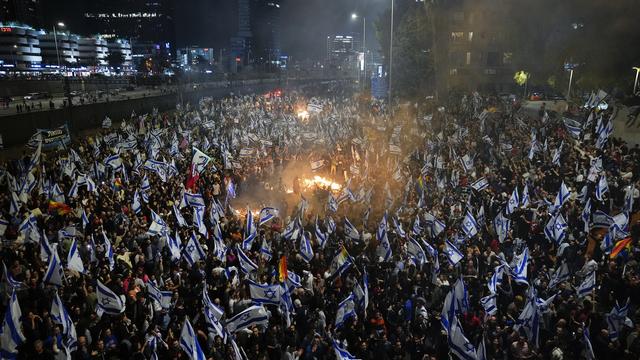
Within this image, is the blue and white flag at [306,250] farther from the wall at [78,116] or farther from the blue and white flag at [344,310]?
the wall at [78,116]

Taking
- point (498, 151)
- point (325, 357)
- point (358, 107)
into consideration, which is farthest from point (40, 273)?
point (358, 107)

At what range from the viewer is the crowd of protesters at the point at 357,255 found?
843 cm

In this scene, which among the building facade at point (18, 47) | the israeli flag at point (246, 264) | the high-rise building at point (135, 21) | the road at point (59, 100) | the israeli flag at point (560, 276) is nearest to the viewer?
the israeli flag at point (560, 276)

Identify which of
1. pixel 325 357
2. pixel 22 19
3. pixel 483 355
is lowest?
pixel 325 357

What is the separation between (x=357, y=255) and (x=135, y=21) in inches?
6972

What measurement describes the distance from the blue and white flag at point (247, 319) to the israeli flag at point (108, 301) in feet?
7.25

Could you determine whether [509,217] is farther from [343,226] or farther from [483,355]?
[483,355]

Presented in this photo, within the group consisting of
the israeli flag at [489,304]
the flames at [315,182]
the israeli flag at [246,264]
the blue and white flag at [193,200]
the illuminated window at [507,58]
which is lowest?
the flames at [315,182]

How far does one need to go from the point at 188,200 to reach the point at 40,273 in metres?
4.12

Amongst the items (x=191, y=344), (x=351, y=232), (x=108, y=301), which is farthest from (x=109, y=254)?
(x=351, y=232)

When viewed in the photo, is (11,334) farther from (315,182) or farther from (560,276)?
(315,182)

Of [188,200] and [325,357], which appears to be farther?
[188,200]

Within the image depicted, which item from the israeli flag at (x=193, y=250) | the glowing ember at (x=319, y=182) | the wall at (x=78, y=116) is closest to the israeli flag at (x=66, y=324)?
the israeli flag at (x=193, y=250)

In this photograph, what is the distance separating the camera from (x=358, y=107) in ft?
129
